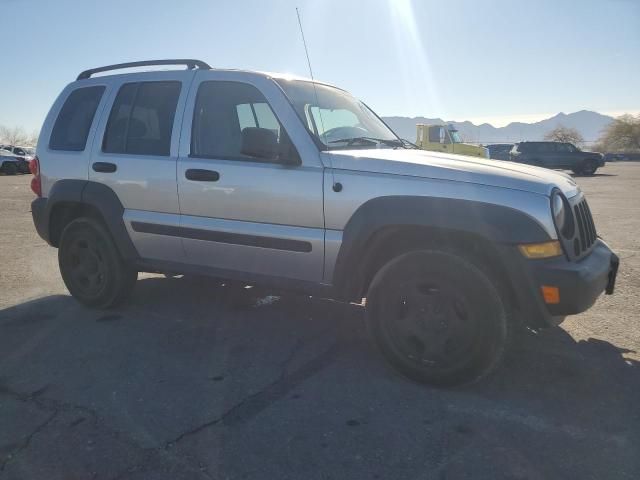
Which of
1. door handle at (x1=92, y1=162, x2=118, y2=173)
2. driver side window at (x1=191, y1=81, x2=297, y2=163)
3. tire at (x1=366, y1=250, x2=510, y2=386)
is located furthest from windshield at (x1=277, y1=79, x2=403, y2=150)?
door handle at (x1=92, y1=162, x2=118, y2=173)

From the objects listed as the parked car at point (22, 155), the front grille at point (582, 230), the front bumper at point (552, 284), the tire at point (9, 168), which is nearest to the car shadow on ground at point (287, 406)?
the front bumper at point (552, 284)

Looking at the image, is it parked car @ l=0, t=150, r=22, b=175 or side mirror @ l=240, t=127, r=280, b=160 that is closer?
side mirror @ l=240, t=127, r=280, b=160

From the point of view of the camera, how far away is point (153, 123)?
423 centimetres

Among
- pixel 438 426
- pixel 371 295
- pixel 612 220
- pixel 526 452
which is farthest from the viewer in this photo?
pixel 612 220

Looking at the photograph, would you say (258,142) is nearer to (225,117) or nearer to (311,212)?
(311,212)

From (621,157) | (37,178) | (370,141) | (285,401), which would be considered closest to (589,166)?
(621,157)

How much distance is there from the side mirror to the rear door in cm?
83

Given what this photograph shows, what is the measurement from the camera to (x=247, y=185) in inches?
144

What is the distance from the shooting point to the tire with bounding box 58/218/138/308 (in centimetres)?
452

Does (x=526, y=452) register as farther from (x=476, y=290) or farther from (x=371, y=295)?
(x=371, y=295)

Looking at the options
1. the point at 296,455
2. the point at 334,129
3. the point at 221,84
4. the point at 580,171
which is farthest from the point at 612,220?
the point at 580,171

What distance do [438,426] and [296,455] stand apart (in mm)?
781

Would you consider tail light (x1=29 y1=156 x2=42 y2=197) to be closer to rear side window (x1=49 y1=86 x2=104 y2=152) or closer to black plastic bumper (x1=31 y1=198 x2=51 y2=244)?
black plastic bumper (x1=31 y1=198 x2=51 y2=244)

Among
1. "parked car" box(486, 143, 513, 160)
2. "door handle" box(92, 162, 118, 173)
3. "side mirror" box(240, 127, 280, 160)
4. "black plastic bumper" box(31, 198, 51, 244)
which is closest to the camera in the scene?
"side mirror" box(240, 127, 280, 160)
